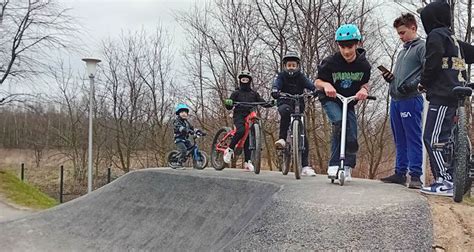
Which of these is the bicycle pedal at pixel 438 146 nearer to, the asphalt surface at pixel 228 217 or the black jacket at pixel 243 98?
the asphalt surface at pixel 228 217

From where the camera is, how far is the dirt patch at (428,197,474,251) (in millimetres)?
3666

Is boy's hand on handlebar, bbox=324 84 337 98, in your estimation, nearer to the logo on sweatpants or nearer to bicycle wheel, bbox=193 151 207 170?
the logo on sweatpants

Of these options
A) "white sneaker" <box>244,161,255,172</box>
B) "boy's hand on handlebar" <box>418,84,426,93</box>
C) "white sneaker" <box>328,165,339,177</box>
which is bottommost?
"white sneaker" <box>244,161,255,172</box>

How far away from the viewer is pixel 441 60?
4492 millimetres

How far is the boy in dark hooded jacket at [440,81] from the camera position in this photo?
4.52 m

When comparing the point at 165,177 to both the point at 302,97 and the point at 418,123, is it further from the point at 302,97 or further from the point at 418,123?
the point at 418,123

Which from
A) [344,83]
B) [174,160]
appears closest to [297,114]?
[344,83]

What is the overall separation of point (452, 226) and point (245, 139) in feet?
14.8

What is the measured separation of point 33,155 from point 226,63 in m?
17.4

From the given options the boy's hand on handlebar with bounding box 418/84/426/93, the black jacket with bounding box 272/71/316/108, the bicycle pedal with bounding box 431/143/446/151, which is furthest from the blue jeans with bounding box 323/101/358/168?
the black jacket with bounding box 272/71/316/108

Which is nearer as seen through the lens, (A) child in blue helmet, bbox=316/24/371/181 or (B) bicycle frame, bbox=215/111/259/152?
(A) child in blue helmet, bbox=316/24/371/181

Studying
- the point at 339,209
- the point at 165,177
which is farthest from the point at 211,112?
the point at 339,209

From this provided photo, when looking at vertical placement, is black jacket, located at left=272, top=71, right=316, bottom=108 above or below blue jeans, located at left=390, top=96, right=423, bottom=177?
above

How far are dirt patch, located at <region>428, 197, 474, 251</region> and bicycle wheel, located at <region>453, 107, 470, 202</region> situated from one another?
0.17 meters
